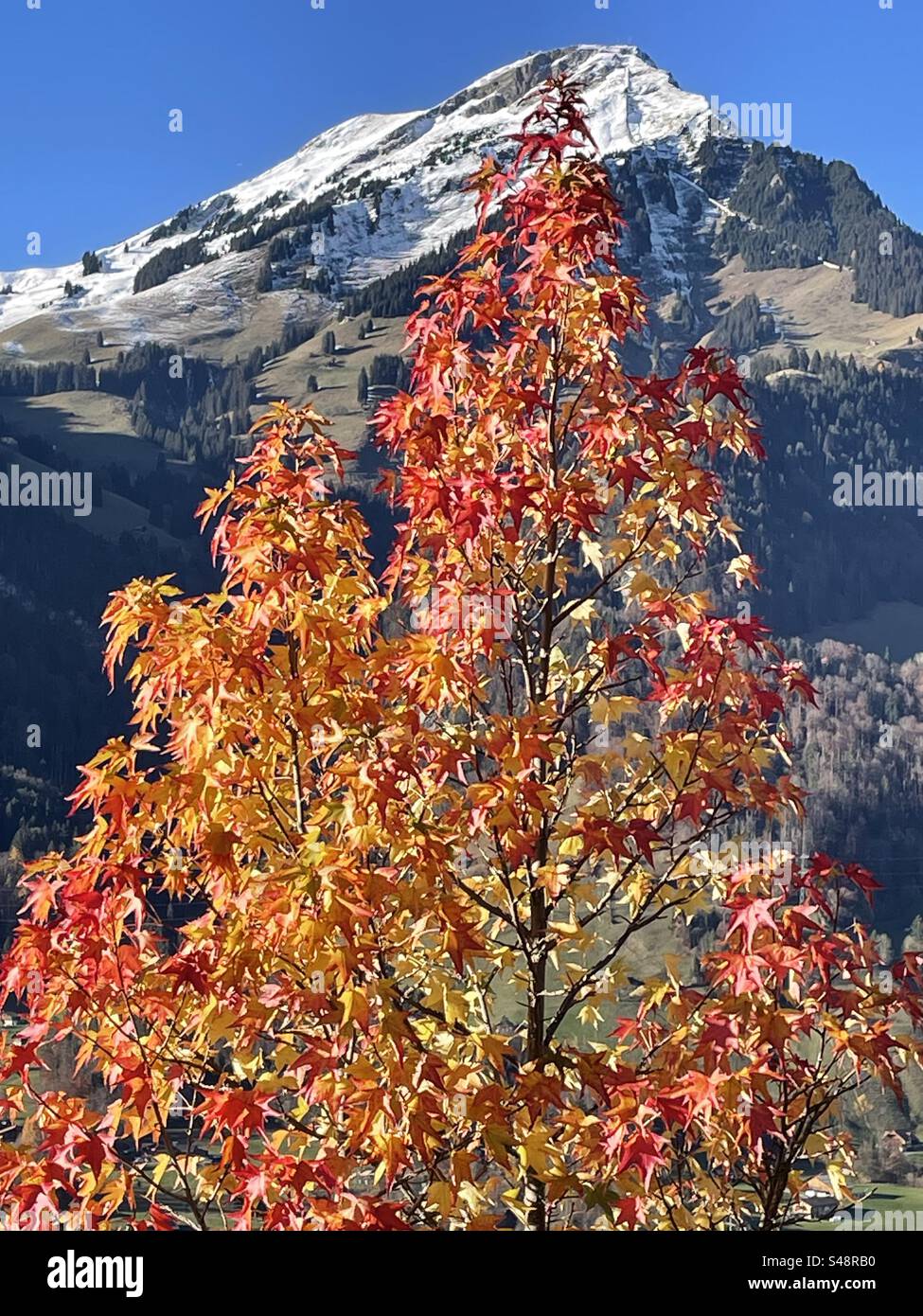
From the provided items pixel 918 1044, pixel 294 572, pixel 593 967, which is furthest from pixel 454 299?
pixel 918 1044

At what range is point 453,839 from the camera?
4637 millimetres

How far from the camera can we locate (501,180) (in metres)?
5.65

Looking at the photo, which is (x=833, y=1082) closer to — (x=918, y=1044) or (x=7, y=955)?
(x=918, y=1044)

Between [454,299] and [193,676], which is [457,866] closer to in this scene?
[193,676]

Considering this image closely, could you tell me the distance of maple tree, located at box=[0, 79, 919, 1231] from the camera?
404 centimetres

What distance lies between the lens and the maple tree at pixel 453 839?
13.3 ft

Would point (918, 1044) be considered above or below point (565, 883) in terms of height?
below

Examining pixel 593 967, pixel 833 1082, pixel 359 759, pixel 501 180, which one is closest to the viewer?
pixel 359 759
